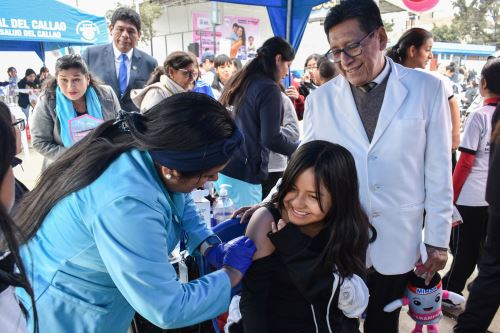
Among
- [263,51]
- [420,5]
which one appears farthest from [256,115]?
[420,5]

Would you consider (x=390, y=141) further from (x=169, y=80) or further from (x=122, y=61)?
(x=122, y=61)

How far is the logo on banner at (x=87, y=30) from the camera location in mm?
9016

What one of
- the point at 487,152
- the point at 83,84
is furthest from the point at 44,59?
the point at 487,152

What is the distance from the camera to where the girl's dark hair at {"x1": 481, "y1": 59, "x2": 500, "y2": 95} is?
238cm

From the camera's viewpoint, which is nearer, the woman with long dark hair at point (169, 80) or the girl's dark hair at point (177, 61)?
the woman with long dark hair at point (169, 80)

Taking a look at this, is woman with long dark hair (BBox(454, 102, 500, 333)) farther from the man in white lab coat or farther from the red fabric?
the man in white lab coat

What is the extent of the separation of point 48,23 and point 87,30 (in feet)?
2.73

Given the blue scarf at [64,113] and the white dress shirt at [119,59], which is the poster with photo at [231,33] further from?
the blue scarf at [64,113]

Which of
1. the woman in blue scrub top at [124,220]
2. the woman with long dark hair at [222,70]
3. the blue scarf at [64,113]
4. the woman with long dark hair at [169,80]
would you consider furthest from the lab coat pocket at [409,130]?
the woman with long dark hair at [222,70]

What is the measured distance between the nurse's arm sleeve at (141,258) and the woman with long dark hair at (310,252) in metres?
0.38

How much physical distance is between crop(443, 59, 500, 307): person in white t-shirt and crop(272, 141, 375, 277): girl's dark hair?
1.40m

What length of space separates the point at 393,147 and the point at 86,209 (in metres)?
1.13

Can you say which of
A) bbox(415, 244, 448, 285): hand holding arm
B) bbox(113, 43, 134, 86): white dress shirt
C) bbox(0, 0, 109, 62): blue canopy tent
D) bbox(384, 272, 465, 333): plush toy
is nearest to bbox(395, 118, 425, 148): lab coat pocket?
bbox(415, 244, 448, 285): hand holding arm

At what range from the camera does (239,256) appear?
1.28 metres
